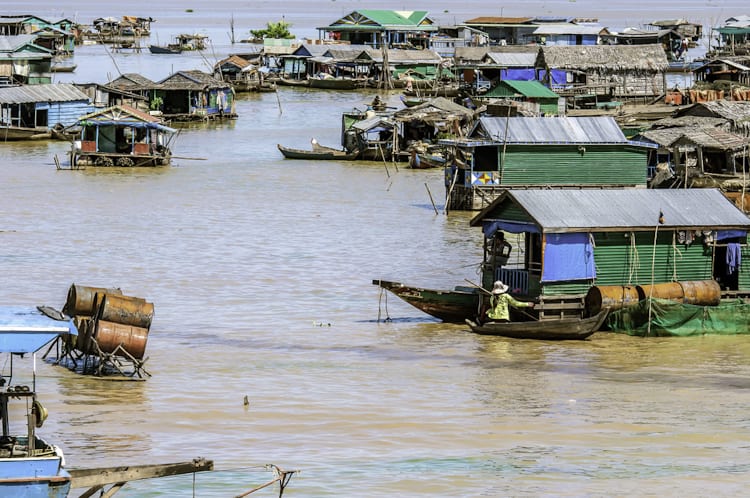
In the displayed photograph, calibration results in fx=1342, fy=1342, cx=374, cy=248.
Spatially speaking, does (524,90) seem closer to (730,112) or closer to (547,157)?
(730,112)

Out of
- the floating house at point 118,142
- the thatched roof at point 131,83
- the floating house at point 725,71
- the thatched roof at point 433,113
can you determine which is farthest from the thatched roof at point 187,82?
the floating house at point 725,71

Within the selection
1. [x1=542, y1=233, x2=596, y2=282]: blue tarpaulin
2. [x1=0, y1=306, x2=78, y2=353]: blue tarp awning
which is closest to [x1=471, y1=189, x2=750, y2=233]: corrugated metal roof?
[x1=542, y1=233, x2=596, y2=282]: blue tarpaulin

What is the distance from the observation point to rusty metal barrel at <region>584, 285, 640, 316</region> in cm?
1769

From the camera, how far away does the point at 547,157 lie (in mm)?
29594

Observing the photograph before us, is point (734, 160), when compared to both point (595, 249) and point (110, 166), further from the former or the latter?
point (110, 166)

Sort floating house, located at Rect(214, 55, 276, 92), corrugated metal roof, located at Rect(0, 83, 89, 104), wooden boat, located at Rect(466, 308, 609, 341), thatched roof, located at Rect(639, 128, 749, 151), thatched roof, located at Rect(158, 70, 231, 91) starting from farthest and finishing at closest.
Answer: floating house, located at Rect(214, 55, 276, 92) < thatched roof, located at Rect(158, 70, 231, 91) < corrugated metal roof, located at Rect(0, 83, 89, 104) < thatched roof, located at Rect(639, 128, 749, 151) < wooden boat, located at Rect(466, 308, 609, 341)

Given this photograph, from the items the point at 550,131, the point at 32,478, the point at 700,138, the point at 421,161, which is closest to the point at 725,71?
the point at 421,161

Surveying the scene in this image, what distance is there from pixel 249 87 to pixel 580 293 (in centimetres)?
4805

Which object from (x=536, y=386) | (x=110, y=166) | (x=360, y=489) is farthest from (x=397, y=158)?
(x=360, y=489)

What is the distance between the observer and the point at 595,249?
18.0 metres

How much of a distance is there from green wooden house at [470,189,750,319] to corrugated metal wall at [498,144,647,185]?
412 inches

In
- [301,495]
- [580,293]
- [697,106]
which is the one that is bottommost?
[301,495]

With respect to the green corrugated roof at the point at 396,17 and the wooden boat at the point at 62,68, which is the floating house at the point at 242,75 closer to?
the wooden boat at the point at 62,68

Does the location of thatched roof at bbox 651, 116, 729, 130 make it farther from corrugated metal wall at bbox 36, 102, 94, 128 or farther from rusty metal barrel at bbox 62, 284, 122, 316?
rusty metal barrel at bbox 62, 284, 122, 316
